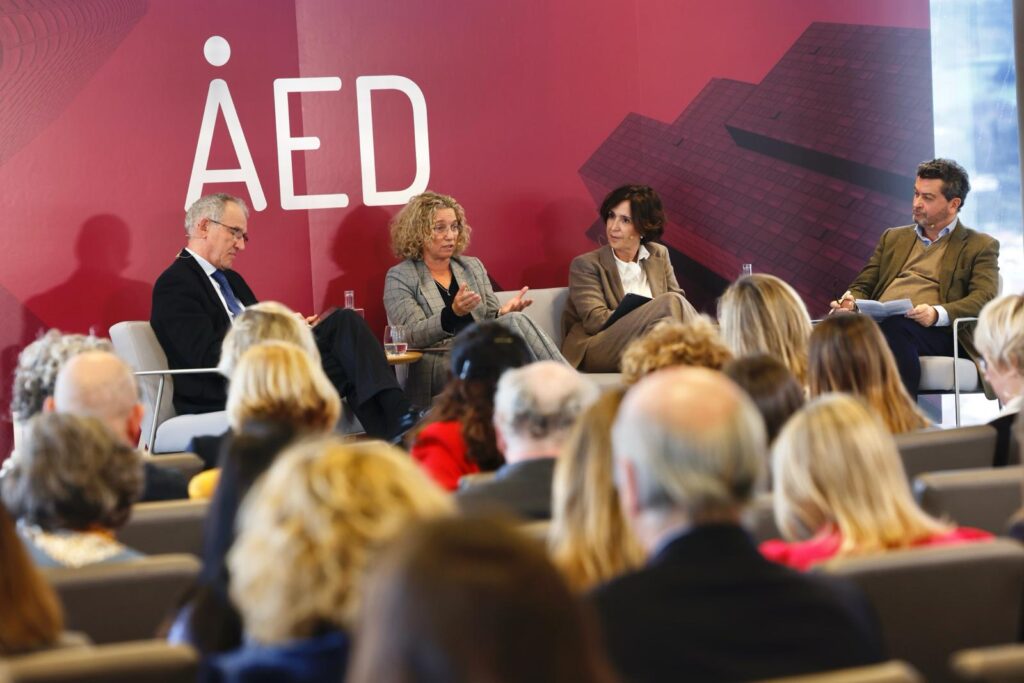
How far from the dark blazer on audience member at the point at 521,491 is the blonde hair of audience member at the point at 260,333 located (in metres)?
1.46

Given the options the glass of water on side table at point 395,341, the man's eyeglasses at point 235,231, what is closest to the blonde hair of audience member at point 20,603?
the glass of water on side table at point 395,341

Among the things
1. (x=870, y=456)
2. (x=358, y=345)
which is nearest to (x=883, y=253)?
(x=358, y=345)

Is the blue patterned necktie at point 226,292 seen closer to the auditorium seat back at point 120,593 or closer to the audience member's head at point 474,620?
the auditorium seat back at point 120,593

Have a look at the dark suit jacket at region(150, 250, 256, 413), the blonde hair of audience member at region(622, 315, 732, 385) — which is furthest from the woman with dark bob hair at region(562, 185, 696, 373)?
the blonde hair of audience member at region(622, 315, 732, 385)

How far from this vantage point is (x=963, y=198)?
22.8 ft

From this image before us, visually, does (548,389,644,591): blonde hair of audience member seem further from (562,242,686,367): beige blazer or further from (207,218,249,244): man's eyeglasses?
(562,242,686,367): beige blazer

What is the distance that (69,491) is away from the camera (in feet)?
8.02

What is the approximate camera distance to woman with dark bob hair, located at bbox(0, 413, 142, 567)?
2.44m

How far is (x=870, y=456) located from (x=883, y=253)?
5.20 metres

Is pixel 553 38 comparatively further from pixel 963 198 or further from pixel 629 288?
pixel 963 198

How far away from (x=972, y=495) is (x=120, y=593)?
174cm

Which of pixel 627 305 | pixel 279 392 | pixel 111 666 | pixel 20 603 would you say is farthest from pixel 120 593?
pixel 627 305

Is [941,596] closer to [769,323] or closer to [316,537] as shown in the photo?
[316,537]

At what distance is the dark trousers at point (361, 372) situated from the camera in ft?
20.3
